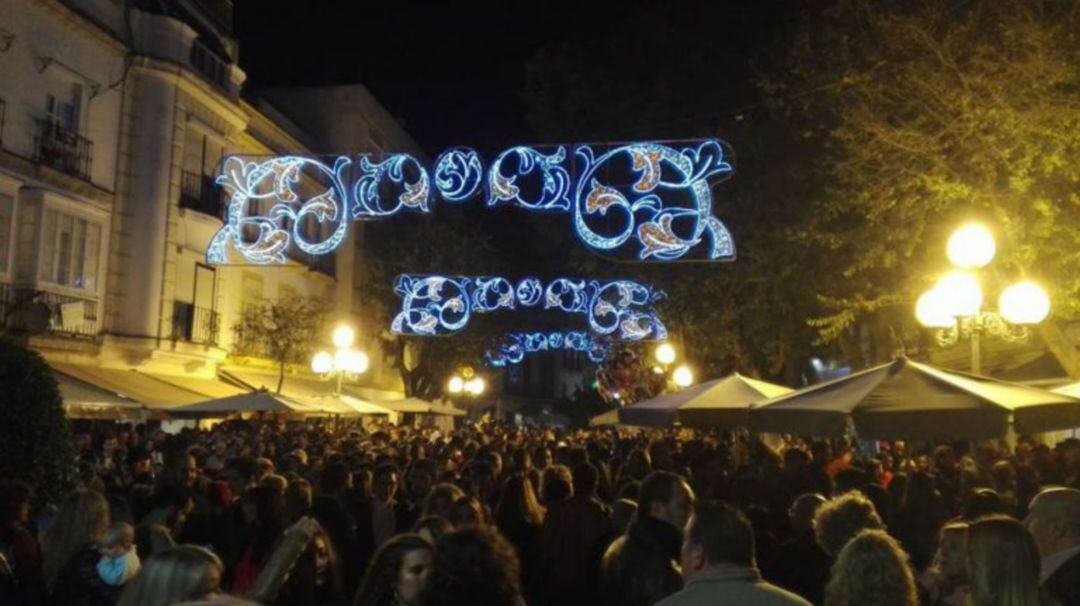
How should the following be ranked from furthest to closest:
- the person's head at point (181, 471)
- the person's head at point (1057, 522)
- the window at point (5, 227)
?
the window at point (5, 227)
the person's head at point (181, 471)
the person's head at point (1057, 522)

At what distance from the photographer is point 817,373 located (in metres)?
42.2

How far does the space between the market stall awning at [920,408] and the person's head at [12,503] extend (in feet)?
17.9

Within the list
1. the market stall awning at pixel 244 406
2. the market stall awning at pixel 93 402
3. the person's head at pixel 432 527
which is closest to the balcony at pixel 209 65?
the market stall awning at pixel 93 402

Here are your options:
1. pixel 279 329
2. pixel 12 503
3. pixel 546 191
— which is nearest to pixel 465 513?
pixel 12 503

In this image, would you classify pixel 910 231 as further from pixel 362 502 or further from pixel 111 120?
pixel 111 120

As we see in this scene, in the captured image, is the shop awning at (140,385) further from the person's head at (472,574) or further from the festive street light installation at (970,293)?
the person's head at (472,574)

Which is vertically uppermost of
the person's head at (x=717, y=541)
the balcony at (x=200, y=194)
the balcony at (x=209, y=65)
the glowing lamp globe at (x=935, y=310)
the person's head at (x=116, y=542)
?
the balcony at (x=209, y=65)

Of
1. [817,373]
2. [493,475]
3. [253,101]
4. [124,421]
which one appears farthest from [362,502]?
[817,373]

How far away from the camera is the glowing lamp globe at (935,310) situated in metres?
9.76

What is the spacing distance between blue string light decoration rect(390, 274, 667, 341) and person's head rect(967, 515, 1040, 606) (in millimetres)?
15951

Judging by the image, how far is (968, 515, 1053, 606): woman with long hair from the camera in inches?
160

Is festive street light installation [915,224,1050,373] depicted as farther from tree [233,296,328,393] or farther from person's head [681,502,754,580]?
tree [233,296,328,393]

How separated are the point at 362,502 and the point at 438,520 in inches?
125

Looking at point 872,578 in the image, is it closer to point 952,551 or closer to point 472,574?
point 472,574
